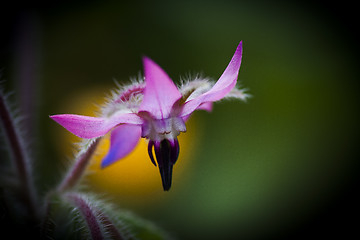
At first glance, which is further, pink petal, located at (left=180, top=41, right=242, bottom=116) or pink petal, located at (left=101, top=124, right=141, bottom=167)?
pink petal, located at (left=101, top=124, right=141, bottom=167)

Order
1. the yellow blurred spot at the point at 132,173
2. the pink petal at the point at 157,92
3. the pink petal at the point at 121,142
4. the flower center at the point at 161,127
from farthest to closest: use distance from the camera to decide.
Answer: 1. the yellow blurred spot at the point at 132,173
2. the pink petal at the point at 121,142
3. the flower center at the point at 161,127
4. the pink petal at the point at 157,92

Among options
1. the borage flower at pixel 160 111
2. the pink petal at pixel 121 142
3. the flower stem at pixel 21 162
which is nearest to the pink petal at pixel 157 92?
the borage flower at pixel 160 111

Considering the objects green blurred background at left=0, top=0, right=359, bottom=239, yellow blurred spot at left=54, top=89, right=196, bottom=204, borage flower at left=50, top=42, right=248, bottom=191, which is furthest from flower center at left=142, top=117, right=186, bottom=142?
yellow blurred spot at left=54, top=89, right=196, bottom=204

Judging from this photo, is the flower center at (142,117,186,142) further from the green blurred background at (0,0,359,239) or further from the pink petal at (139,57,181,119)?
the green blurred background at (0,0,359,239)

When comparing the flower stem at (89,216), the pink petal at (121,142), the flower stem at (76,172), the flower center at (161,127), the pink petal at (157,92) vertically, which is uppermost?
the pink petal at (157,92)

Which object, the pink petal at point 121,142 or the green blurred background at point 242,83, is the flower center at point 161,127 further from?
the green blurred background at point 242,83

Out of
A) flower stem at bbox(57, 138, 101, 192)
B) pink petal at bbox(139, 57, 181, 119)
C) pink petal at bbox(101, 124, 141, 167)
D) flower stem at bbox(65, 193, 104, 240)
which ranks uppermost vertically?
pink petal at bbox(139, 57, 181, 119)

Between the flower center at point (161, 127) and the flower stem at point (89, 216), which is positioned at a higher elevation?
the flower center at point (161, 127)

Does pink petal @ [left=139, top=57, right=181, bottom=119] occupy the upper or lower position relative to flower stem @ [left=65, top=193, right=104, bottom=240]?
upper
